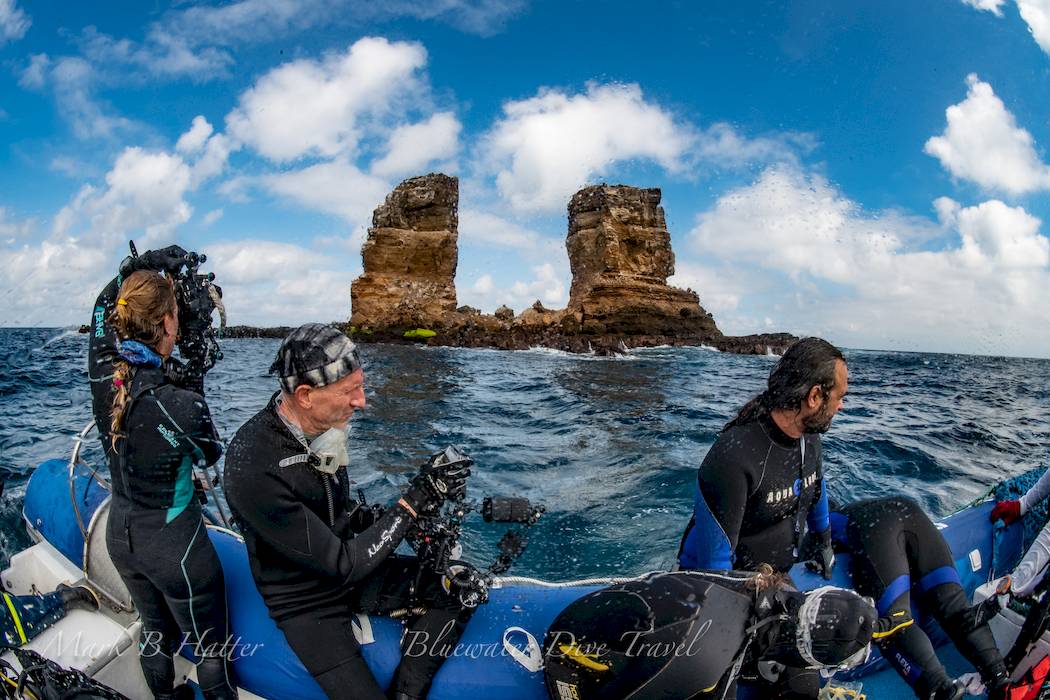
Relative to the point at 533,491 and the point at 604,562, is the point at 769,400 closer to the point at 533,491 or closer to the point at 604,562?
the point at 604,562

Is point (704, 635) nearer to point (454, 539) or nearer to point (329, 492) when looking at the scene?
point (454, 539)

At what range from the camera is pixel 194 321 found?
3213 millimetres

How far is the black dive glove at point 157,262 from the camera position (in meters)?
3.19

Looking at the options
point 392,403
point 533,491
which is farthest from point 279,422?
point 392,403

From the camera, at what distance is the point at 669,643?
1931mm

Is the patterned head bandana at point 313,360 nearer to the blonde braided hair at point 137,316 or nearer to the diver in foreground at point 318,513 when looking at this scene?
the diver in foreground at point 318,513

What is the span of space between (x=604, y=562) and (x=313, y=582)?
11.3 feet

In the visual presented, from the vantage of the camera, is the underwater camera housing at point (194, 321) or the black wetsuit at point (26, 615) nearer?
the black wetsuit at point (26, 615)

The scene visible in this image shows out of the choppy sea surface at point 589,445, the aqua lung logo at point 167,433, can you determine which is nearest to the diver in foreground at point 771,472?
the choppy sea surface at point 589,445

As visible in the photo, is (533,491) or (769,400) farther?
(533,491)

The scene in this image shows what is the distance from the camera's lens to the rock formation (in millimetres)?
50969

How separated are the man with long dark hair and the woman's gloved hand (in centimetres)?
161

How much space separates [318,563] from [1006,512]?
174 inches

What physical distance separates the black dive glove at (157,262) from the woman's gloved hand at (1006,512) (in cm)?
548
